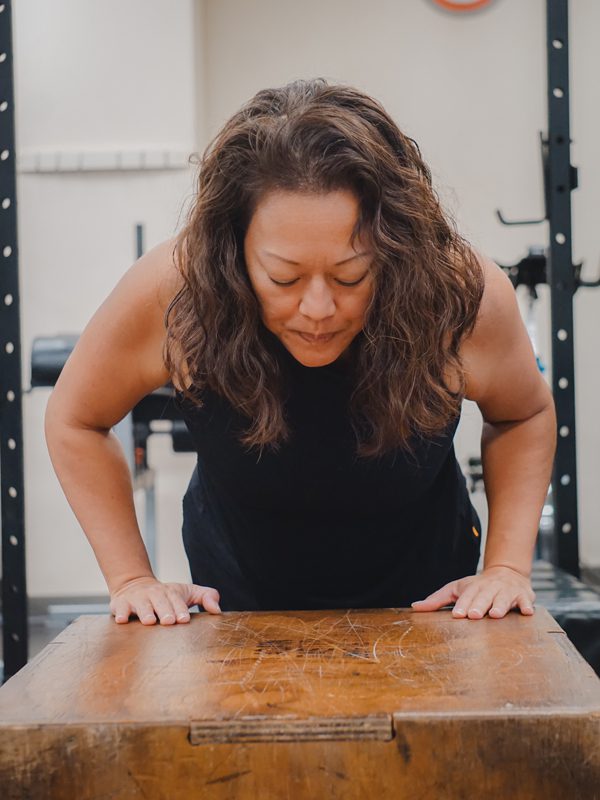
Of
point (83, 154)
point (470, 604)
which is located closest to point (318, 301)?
point (470, 604)

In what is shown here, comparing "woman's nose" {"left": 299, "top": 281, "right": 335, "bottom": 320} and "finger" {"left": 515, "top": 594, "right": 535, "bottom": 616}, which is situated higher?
"woman's nose" {"left": 299, "top": 281, "right": 335, "bottom": 320}

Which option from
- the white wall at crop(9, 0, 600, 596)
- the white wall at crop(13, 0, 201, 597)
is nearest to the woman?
the white wall at crop(9, 0, 600, 596)

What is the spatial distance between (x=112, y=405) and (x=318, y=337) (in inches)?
12.7

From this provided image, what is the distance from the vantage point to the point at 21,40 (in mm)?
3547

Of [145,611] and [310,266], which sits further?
[145,611]

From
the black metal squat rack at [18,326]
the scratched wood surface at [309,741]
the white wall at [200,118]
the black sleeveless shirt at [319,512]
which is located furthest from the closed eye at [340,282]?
the white wall at [200,118]

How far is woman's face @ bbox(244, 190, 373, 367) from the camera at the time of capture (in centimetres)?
88

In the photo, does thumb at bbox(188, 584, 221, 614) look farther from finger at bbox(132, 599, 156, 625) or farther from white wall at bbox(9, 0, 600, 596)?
white wall at bbox(9, 0, 600, 596)

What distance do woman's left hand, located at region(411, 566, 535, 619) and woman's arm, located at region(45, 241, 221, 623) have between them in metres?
0.30

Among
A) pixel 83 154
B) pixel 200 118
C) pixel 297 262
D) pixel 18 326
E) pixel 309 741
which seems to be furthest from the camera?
pixel 200 118

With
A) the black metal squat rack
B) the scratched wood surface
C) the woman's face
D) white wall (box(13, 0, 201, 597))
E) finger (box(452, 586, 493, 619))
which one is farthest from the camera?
white wall (box(13, 0, 201, 597))

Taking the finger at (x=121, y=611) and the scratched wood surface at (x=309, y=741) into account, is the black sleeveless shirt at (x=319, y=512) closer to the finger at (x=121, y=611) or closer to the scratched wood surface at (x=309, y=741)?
the finger at (x=121, y=611)

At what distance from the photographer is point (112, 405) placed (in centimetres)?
115

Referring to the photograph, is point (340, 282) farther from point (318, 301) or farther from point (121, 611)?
point (121, 611)
